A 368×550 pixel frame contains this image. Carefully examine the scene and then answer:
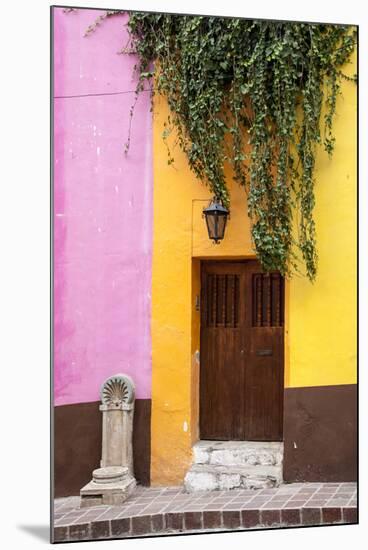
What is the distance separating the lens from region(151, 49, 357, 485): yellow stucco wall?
5195 millimetres

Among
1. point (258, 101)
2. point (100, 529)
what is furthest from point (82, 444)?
point (258, 101)

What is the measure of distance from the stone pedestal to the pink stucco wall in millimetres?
87

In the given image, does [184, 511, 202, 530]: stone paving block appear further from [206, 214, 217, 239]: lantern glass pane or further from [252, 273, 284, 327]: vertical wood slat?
[206, 214, 217, 239]: lantern glass pane

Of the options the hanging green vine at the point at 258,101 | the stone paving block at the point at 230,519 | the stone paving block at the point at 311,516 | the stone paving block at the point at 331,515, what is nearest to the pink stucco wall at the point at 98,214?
the hanging green vine at the point at 258,101

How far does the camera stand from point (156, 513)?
4.88m

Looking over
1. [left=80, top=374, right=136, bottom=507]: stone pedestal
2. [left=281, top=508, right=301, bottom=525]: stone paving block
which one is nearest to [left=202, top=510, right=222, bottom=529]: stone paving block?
[left=281, top=508, right=301, bottom=525]: stone paving block

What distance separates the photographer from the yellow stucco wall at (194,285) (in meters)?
5.20

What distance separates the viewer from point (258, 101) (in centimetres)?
512

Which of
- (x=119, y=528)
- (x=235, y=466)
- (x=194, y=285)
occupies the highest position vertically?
(x=194, y=285)

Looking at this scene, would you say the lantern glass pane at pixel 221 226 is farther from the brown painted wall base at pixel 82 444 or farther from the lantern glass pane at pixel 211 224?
the brown painted wall base at pixel 82 444

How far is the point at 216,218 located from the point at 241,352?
103cm

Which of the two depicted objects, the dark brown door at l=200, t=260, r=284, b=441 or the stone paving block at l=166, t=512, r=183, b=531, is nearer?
the stone paving block at l=166, t=512, r=183, b=531

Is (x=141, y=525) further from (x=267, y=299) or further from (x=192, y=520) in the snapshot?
(x=267, y=299)

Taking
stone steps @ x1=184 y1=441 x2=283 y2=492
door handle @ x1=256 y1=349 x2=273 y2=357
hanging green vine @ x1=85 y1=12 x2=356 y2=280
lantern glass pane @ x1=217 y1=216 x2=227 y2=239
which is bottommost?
stone steps @ x1=184 y1=441 x2=283 y2=492
